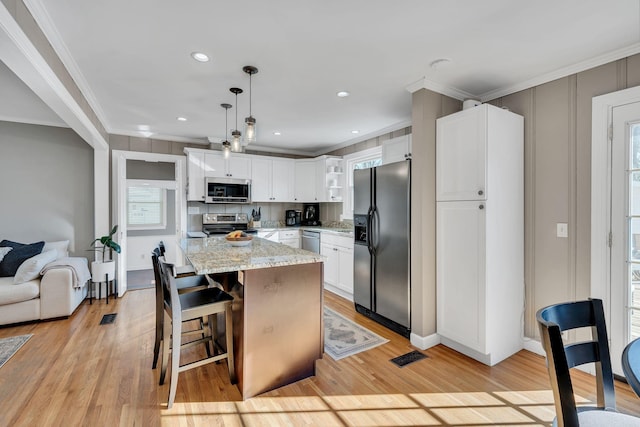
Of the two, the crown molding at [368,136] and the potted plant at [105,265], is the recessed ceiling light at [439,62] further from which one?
the potted plant at [105,265]

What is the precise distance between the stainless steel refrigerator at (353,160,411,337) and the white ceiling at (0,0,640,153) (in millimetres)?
893

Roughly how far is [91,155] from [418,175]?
461cm

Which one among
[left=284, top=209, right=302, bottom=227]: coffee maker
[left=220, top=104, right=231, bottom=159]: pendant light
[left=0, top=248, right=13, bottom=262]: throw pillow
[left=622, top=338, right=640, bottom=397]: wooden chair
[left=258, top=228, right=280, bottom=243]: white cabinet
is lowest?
[left=622, top=338, right=640, bottom=397]: wooden chair

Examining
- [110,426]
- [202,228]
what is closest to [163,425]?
[110,426]

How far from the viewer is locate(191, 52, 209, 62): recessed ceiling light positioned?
2.27m

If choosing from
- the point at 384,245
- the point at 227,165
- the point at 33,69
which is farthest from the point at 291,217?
the point at 33,69

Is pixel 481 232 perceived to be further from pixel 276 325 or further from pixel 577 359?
pixel 276 325

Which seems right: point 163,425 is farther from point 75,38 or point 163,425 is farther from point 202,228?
point 202,228

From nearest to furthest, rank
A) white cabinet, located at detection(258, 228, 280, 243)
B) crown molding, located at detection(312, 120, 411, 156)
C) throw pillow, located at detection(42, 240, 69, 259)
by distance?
throw pillow, located at detection(42, 240, 69, 259)
crown molding, located at detection(312, 120, 411, 156)
white cabinet, located at detection(258, 228, 280, 243)

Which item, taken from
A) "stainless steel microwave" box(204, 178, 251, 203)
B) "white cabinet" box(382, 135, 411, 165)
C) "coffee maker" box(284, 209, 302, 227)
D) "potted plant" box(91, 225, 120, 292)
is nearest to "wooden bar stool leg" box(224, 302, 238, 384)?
"white cabinet" box(382, 135, 411, 165)

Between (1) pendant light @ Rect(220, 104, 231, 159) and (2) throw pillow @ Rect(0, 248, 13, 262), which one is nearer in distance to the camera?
(1) pendant light @ Rect(220, 104, 231, 159)

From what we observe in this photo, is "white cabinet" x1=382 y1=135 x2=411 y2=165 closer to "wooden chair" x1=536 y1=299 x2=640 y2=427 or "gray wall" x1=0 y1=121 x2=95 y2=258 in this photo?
"wooden chair" x1=536 y1=299 x2=640 y2=427

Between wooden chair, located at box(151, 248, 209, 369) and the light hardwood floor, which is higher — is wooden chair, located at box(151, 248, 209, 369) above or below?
above

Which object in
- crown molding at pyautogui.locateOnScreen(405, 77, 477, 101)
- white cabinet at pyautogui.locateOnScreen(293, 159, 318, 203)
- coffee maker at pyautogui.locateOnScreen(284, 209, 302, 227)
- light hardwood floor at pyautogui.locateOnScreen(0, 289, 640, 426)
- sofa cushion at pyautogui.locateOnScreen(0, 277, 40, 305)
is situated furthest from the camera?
coffee maker at pyautogui.locateOnScreen(284, 209, 302, 227)
